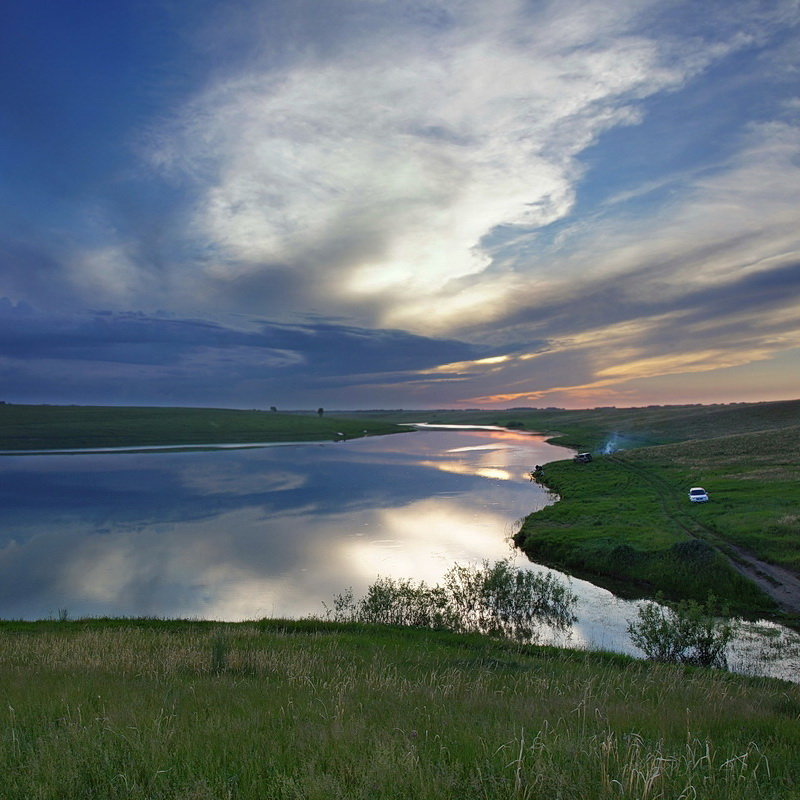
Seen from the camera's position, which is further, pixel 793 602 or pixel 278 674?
pixel 793 602

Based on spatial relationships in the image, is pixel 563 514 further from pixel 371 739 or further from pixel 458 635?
pixel 371 739

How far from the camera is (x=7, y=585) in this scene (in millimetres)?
32406

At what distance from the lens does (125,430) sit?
15000 cm

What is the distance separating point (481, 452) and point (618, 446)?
32.0m

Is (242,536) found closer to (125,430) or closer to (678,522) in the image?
(678,522)

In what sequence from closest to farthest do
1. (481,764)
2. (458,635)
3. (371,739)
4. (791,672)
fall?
(481,764)
(371,739)
(791,672)
(458,635)

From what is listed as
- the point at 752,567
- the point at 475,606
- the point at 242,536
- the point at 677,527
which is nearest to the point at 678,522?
the point at 677,527

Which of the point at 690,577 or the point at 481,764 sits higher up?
the point at 481,764

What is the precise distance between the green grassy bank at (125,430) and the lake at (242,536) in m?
42.5

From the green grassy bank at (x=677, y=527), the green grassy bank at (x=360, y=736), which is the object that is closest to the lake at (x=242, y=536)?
the green grassy bank at (x=677, y=527)

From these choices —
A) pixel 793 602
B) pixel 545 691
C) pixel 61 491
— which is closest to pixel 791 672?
pixel 793 602

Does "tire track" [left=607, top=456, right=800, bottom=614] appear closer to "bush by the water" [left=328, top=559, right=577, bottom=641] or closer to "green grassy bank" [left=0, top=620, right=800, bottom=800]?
"bush by the water" [left=328, top=559, right=577, bottom=641]

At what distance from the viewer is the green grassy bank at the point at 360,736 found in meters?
5.27

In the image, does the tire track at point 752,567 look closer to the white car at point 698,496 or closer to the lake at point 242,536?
the white car at point 698,496
